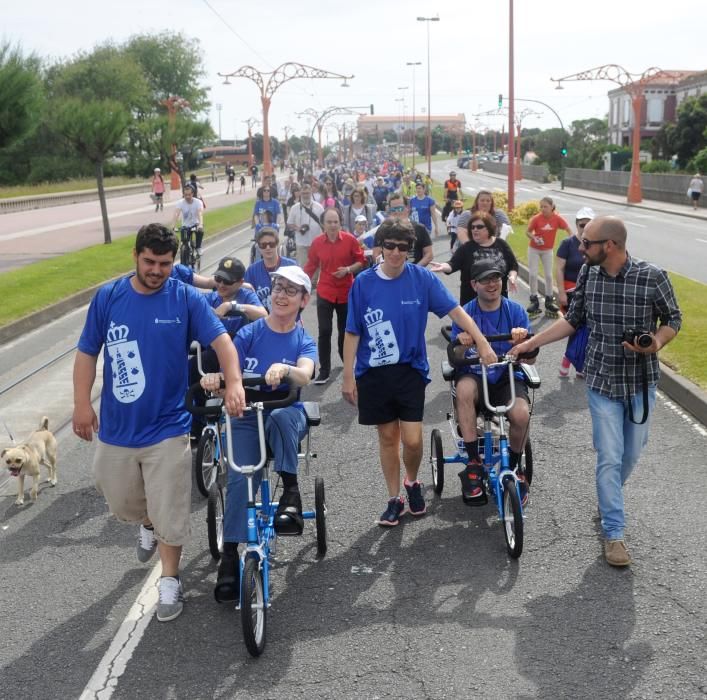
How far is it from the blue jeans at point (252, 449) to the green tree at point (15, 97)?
17.4 meters

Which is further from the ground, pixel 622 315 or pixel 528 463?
pixel 622 315

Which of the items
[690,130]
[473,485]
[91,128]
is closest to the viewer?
[473,485]

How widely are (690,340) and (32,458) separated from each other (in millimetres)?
7574

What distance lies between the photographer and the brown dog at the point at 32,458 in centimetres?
646

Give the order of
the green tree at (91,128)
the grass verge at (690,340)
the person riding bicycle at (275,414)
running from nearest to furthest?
the person riding bicycle at (275,414), the grass verge at (690,340), the green tree at (91,128)

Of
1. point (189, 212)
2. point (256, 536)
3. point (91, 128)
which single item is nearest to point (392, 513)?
point (256, 536)

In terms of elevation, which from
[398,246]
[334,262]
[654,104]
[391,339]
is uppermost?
[654,104]

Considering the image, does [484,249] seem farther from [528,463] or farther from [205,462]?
[205,462]

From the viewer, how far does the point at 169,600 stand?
15.5 feet

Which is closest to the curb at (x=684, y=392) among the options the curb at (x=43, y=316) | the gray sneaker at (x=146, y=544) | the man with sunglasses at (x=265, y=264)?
the man with sunglasses at (x=265, y=264)

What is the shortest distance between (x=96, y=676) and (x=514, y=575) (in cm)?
222

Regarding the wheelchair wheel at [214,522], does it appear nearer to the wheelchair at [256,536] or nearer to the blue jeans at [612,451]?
the wheelchair at [256,536]

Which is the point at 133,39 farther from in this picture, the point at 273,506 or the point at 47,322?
the point at 273,506

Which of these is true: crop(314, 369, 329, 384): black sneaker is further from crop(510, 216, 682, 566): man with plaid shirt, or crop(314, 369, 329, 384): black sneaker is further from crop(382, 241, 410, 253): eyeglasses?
crop(510, 216, 682, 566): man with plaid shirt
